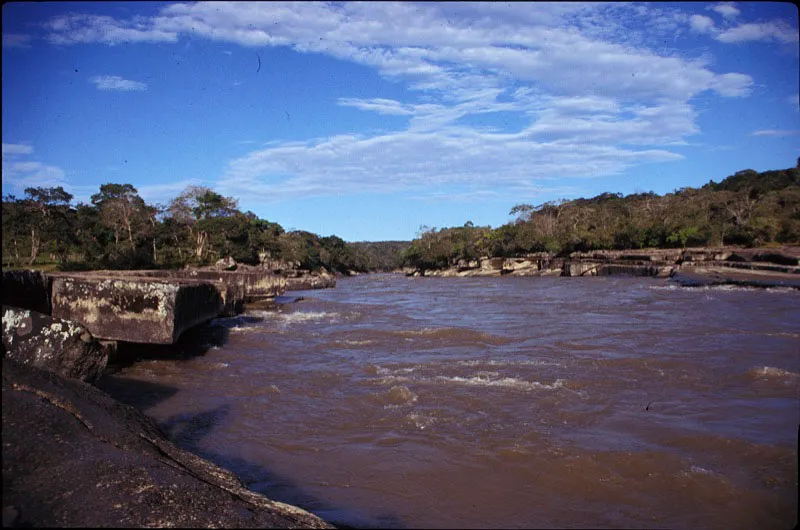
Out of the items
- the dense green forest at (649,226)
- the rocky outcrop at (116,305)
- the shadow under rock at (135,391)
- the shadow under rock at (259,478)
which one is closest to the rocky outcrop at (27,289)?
the rocky outcrop at (116,305)

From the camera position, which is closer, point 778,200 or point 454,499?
point 454,499

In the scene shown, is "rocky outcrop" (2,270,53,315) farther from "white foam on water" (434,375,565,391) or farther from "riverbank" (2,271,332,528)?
"white foam on water" (434,375,565,391)

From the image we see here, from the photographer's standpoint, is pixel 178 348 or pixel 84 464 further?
pixel 178 348

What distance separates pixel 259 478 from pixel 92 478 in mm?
1731

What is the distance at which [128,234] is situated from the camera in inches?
1436

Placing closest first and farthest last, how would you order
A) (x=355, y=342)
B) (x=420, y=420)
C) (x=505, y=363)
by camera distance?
1. (x=420, y=420)
2. (x=505, y=363)
3. (x=355, y=342)

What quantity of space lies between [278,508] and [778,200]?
5477cm

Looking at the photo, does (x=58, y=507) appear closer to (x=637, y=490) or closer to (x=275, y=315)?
(x=637, y=490)

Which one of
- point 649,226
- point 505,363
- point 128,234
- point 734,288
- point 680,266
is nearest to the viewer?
point 505,363

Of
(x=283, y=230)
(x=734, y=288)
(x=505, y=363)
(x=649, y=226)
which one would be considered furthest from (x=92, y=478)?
(x=283, y=230)

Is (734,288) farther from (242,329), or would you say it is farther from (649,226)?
(649,226)

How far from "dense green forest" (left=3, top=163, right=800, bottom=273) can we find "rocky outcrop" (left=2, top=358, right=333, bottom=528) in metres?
26.8

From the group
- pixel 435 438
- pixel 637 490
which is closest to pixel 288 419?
pixel 435 438

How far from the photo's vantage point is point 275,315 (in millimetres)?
14133
